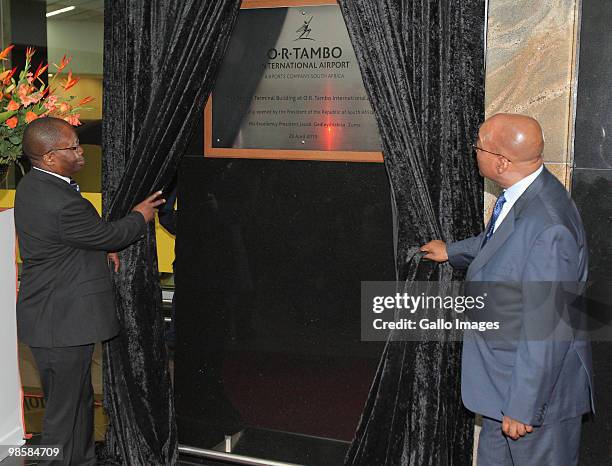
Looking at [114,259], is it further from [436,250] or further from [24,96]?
[436,250]

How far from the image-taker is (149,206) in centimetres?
330

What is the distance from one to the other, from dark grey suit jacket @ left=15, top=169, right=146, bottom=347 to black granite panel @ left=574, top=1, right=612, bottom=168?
5.94 feet

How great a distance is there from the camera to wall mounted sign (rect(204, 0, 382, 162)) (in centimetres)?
316

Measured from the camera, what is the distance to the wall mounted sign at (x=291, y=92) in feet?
10.4

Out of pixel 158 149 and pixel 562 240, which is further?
pixel 158 149

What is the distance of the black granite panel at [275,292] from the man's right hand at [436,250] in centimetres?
31

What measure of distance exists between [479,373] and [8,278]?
1960 mm

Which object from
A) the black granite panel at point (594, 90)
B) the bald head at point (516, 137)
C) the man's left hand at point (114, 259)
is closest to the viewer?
the bald head at point (516, 137)

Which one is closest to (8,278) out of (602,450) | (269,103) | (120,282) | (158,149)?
(120,282)

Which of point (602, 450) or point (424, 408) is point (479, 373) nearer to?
point (424, 408)

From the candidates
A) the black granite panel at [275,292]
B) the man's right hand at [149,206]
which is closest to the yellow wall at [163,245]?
Answer: the black granite panel at [275,292]

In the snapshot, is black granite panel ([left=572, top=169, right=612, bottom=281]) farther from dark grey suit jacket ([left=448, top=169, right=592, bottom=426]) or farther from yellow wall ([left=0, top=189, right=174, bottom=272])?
yellow wall ([left=0, top=189, right=174, bottom=272])

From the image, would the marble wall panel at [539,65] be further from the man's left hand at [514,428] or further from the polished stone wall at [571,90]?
the man's left hand at [514,428]

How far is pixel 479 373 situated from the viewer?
2471mm
